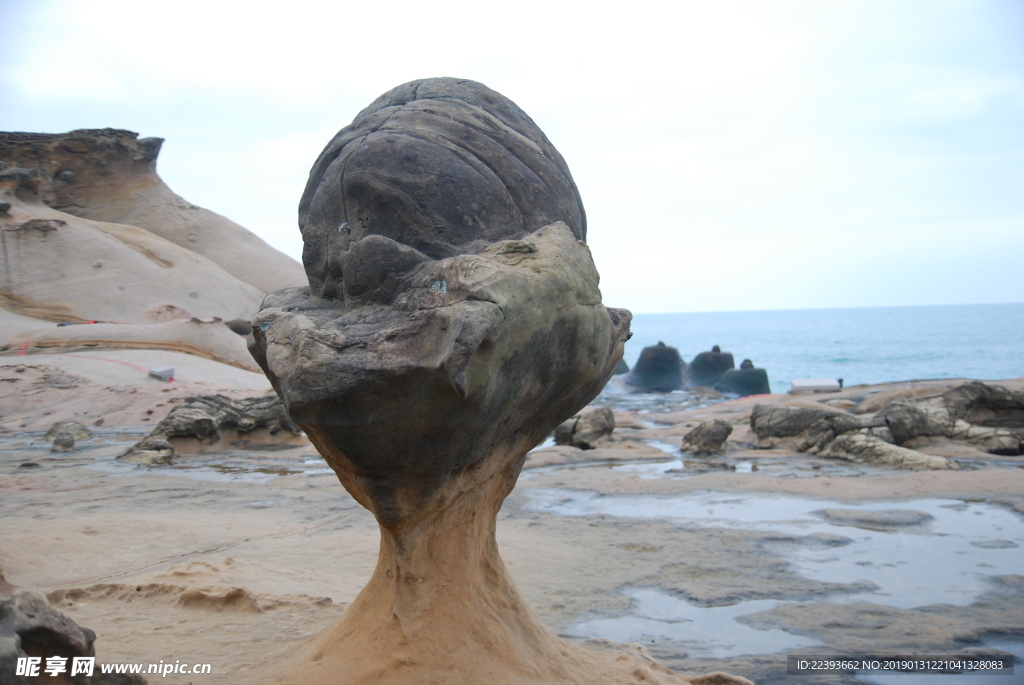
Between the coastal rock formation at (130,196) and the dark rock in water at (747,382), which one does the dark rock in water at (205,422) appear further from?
the dark rock in water at (747,382)

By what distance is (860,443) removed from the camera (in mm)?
8156

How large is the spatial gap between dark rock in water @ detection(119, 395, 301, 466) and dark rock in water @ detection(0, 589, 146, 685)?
6.20 m

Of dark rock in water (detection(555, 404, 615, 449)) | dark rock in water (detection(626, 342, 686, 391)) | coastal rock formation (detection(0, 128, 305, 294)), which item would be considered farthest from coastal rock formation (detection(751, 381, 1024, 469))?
coastal rock formation (detection(0, 128, 305, 294))

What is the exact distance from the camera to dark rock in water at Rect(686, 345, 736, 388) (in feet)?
77.6

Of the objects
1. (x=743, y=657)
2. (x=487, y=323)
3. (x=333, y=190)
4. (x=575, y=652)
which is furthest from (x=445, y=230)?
(x=743, y=657)

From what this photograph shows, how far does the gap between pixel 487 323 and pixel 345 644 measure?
1.21 m

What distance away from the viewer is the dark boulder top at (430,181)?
2.11 m

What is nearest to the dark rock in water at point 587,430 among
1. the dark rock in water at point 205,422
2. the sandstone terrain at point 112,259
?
the dark rock in water at point 205,422

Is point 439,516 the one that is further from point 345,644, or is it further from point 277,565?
point 277,565

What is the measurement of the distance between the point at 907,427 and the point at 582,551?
5598 mm

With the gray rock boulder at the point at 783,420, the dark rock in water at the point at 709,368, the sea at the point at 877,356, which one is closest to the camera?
the gray rock boulder at the point at 783,420

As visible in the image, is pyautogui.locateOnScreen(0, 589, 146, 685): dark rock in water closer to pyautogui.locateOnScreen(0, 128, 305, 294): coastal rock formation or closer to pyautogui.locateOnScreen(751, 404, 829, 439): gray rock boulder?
pyautogui.locateOnScreen(751, 404, 829, 439): gray rock boulder

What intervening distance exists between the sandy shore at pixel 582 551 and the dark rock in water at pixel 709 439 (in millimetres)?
490

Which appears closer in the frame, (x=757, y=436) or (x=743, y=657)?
(x=743, y=657)
